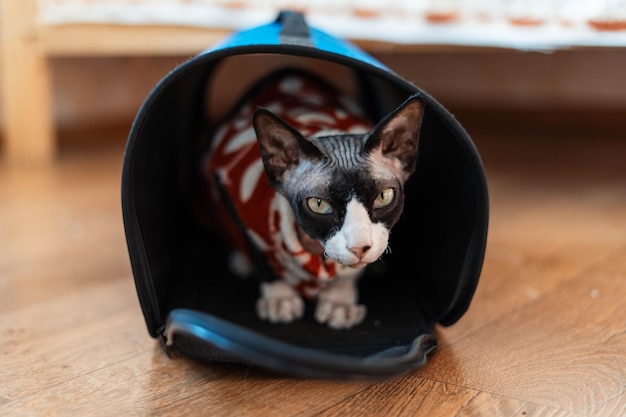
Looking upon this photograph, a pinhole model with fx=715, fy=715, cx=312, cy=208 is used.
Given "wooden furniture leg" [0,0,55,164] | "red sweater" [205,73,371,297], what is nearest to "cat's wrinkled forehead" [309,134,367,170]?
"red sweater" [205,73,371,297]

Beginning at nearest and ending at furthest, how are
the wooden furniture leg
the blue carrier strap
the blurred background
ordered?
the blue carrier strap → the blurred background → the wooden furniture leg

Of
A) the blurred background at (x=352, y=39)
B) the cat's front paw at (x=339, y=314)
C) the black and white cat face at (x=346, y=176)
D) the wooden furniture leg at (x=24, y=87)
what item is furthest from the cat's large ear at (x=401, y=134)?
the wooden furniture leg at (x=24, y=87)

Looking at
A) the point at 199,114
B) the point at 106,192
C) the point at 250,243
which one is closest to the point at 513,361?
the point at 250,243

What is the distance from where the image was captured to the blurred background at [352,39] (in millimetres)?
1701

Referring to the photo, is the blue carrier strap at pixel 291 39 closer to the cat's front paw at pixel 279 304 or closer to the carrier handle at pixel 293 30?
the carrier handle at pixel 293 30

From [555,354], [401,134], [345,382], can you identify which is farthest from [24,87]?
[555,354]

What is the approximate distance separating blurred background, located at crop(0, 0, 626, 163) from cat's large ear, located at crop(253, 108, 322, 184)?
84 cm

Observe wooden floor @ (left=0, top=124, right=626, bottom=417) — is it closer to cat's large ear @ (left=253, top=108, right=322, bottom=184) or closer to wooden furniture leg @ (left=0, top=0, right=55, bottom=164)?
cat's large ear @ (left=253, top=108, right=322, bottom=184)

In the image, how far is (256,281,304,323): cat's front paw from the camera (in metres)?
1.14

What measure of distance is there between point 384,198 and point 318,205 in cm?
9

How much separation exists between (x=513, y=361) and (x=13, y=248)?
1030 mm

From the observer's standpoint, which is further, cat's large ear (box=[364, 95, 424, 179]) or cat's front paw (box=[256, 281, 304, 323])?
cat's front paw (box=[256, 281, 304, 323])

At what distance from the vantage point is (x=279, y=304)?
1152 millimetres

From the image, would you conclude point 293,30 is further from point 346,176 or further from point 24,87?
point 24,87
